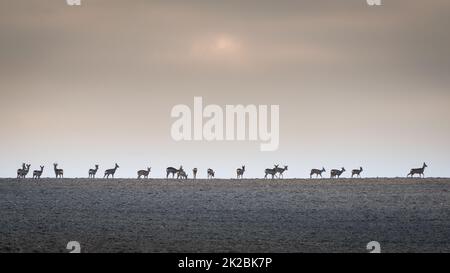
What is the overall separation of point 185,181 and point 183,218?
10375mm

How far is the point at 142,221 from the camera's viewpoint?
47.5m

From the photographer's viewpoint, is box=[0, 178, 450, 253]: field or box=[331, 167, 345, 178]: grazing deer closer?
box=[0, 178, 450, 253]: field

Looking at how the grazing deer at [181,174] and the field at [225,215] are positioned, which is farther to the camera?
the grazing deer at [181,174]

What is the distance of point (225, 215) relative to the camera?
49344 millimetres

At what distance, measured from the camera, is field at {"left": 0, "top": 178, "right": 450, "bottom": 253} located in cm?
4206

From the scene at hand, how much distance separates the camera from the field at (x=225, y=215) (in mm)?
42062

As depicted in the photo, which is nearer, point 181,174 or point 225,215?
point 225,215

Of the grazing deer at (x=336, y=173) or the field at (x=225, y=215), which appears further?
the grazing deer at (x=336, y=173)

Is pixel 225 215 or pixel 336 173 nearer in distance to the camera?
pixel 225 215

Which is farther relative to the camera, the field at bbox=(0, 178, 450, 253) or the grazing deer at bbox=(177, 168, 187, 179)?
the grazing deer at bbox=(177, 168, 187, 179)
